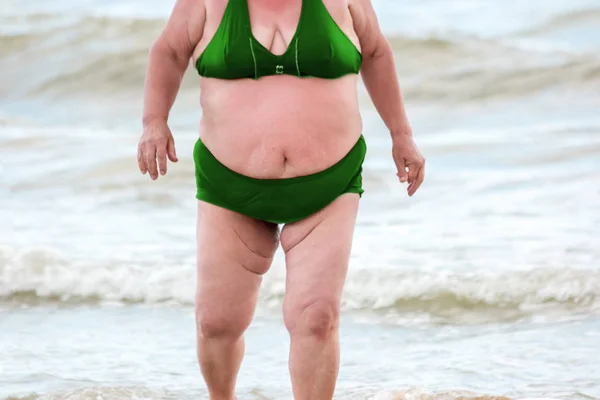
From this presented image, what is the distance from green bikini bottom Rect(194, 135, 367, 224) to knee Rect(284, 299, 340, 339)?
0.26 metres

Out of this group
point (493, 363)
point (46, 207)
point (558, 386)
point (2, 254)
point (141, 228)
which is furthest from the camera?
point (46, 207)

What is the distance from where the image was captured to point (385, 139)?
11.9 metres

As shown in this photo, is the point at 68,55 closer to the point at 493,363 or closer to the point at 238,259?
the point at 493,363

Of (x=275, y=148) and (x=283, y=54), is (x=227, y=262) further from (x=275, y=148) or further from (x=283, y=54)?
(x=283, y=54)

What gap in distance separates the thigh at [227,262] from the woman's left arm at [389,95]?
1.59ft

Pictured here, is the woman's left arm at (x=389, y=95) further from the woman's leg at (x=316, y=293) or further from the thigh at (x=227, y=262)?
the thigh at (x=227, y=262)

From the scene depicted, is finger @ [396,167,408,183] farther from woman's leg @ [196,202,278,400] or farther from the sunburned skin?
woman's leg @ [196,202,278,400]

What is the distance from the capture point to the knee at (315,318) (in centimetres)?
313

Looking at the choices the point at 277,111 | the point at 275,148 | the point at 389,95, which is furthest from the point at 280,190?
the point at 389,95

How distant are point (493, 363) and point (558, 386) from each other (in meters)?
0.47

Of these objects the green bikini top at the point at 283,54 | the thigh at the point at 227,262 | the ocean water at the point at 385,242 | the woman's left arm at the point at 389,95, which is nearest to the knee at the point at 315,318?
the thigh at the point at 227,262

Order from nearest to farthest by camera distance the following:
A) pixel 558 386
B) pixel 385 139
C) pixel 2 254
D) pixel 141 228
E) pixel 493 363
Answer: pixel 558 386, pixel 493 363, pixel 2 254, pixel 141 228, pixel 385 139

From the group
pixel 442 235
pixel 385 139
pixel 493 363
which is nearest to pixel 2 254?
pixel 442 235

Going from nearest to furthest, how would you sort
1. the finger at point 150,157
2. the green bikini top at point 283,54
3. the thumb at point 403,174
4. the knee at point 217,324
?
the green bikini top at point 283,54 → the finger at point 150,157 → the knee at point 217,324 → the thumb at point 403,174
